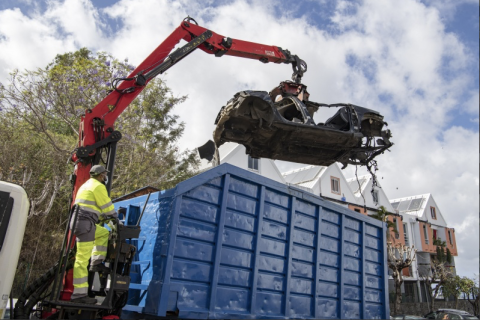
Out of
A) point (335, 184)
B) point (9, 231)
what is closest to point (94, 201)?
point (9, 231)

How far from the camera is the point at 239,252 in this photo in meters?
4.39

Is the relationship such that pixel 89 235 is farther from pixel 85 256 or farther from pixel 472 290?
pixel 472 290

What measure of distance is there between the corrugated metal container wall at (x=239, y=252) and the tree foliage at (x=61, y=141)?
6633mm

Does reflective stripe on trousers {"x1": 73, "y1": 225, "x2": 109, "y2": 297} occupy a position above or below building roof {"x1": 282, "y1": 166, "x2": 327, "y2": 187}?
below

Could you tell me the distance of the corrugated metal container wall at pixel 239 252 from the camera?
3.95 m

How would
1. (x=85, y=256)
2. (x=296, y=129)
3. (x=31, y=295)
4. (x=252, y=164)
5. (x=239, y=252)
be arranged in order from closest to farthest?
(x=85, y=256) → (x=31, y=295) → (x=239, y=252) → (x=296, y=129) → (x=252, y=164)

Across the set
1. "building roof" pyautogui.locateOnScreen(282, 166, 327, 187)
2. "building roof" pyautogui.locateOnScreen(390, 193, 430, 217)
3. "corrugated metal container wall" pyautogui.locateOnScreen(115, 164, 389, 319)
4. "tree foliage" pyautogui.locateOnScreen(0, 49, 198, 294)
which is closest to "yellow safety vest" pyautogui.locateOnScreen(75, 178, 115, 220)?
"corrugated metal container wall" pyautogui.locateOnScreen(115, 164, 389, 319)

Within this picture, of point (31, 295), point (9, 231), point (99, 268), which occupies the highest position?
point (9, 231)

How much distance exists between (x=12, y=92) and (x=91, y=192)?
8.26 m

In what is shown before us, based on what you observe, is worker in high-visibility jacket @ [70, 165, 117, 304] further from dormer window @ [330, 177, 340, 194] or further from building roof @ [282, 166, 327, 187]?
dormer window @ [330, 177, 340, 194]

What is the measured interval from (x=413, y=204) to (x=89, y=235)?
3476 centimetres

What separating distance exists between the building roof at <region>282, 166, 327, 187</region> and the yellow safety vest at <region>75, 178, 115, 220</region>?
19886mm

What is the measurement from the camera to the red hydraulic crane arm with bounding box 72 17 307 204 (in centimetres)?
464

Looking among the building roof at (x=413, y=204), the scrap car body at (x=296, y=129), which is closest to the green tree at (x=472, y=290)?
the building roof at (x=413, y=204)
